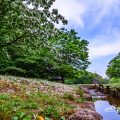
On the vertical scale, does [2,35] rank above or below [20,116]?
above

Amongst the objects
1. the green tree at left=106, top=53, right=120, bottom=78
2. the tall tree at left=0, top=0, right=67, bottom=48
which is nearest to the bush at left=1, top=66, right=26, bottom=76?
the tall tree at left=0, top=0, right=67, bottom=48

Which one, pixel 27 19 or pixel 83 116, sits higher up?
pixel 27 19

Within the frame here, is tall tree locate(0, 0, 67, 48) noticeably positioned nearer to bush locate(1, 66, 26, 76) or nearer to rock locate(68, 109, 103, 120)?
rock locate(68, 109, 103, 120)

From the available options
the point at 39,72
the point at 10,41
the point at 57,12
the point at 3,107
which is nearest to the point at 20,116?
the point at 3,107

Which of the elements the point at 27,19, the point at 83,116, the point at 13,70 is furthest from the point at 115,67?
the point at 83,116

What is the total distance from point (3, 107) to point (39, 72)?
40156 millimetres

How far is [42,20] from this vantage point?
1741 cm

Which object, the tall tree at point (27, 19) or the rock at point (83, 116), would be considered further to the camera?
the tall tree at point (27, 19)

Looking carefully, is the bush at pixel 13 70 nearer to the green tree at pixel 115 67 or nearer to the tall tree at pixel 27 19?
the tall tree at pixel 27 19

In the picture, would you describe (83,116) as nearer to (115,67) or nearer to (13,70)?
(13,70)

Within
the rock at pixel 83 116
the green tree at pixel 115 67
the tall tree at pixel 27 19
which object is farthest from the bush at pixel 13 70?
the green tree at pixel 115 67

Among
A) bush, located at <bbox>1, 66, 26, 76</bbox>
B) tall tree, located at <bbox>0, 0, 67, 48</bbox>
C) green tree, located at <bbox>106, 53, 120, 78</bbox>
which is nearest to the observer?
tall tree, located at <bbox>0, 0, 67, 48</bbox>

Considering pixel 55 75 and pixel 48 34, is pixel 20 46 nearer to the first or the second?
pixel 48 34

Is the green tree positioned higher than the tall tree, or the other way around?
the green tree
